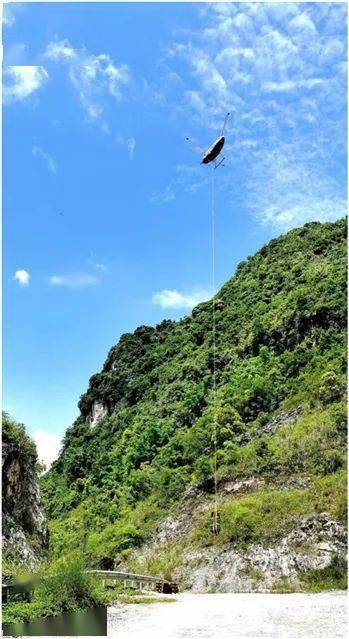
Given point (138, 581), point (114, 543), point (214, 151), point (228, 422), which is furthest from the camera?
point (228, 422)

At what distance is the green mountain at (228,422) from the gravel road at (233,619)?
7.57m

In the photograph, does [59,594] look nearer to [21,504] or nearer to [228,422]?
[21,504]

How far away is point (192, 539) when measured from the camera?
73.1 feet

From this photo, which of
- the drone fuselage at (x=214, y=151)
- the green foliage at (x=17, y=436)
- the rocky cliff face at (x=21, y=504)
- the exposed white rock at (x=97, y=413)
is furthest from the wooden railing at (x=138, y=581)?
the exposed white rock at (x=97, y=413)

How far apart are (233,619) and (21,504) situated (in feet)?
24.6

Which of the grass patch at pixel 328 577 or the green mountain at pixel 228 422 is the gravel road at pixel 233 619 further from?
the green mountain at pixel 228 422

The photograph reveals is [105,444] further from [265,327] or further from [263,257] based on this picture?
[263,257]

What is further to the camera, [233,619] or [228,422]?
[228,422]

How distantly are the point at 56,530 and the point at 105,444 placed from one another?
1531 centimetres

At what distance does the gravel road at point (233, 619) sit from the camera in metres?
7.81

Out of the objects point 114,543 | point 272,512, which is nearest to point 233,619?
point 272,512

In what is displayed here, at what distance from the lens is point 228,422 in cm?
3381

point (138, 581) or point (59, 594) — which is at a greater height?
point (59, 594)

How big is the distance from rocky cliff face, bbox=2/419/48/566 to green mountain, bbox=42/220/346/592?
743cm
